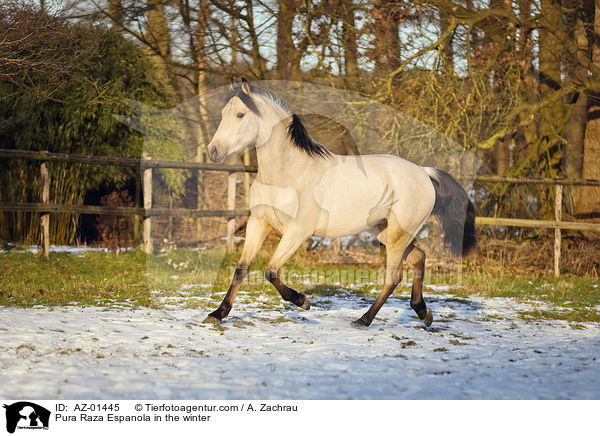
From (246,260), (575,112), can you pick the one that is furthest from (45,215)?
(575,112)

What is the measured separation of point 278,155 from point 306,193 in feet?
1.19

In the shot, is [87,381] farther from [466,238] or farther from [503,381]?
[466,238]

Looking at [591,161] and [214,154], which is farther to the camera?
[591,161]

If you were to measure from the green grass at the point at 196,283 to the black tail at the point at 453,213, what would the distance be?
71 cm

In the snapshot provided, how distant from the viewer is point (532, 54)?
8695 millimetres

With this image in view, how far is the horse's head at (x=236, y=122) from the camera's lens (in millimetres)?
Result: 4039

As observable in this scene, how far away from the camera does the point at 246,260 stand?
4402 mm

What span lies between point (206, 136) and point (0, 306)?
7172 mm

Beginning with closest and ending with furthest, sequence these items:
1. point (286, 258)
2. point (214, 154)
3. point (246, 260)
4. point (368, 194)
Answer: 1. point (214, 154)
2. point (286, 258)
3. point (246, 260)
4. point (368, 194)

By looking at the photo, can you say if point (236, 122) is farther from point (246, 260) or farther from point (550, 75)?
point (550, 75)

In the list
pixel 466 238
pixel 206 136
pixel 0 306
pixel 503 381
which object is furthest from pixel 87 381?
pixel 206 136
